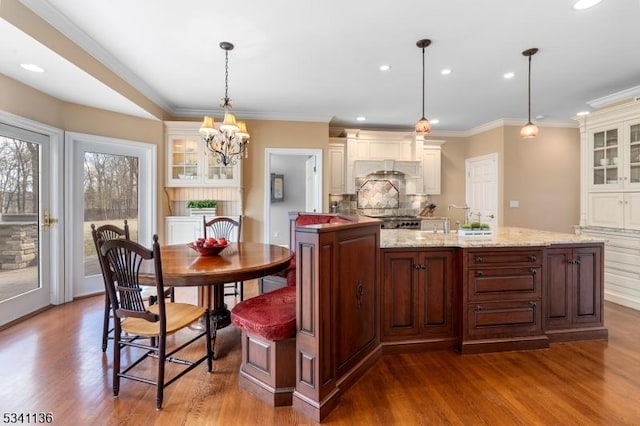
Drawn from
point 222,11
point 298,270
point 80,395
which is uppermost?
point 222,11

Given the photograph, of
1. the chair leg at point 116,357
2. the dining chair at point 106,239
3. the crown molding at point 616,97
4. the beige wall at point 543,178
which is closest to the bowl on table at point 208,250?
the dining chair at point 106,239

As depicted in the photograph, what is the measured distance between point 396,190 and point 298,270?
483 cm

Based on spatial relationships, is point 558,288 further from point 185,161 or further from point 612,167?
point 185,161

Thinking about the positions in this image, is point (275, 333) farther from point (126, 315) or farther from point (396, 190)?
point (396, 190)

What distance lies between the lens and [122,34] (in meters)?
2.82

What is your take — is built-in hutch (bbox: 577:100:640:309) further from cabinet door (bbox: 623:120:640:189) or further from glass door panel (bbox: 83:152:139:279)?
glass door panel (bbox: 83:152:139:279)

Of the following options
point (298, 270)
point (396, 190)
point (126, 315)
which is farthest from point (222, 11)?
point (396, 190)

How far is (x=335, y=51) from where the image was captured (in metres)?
3.15

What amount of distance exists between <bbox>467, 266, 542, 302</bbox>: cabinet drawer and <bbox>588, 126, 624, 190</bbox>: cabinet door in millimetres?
2413

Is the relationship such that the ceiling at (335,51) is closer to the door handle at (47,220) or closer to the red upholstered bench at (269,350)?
the door handle at (47,220)

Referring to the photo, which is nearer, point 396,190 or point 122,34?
point 122,34

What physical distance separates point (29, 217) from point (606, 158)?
6.81 m

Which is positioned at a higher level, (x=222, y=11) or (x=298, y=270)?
(x=222, y=11)

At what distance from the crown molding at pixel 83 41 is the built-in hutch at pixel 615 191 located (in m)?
5.70
